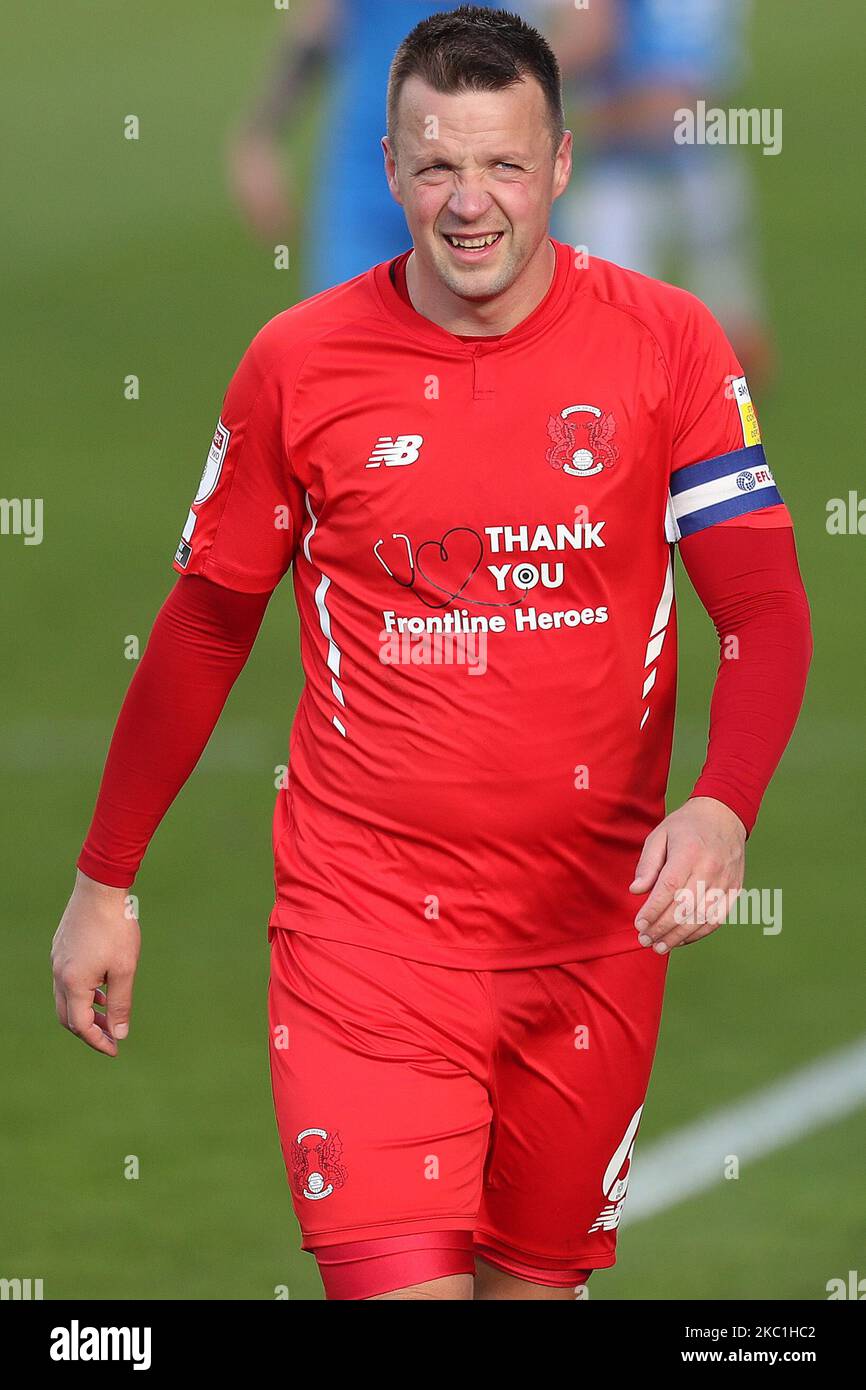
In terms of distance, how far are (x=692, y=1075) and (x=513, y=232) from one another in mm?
3282

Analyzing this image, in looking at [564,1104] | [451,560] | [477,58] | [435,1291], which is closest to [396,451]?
[451,560]

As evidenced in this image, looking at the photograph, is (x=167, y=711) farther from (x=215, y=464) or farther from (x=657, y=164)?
(x=657, y=164)

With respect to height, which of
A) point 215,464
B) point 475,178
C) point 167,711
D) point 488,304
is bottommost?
point 167,711

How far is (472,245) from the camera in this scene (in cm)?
426

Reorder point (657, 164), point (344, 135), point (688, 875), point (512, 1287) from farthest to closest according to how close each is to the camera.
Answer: point (657, 164) < point (344, 135) < point (512, 1287) < point (688, 875)

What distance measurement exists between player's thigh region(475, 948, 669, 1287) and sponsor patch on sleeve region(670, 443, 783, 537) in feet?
2.57

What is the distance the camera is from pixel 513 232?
4.26 meters

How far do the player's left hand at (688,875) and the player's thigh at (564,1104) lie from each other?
0.50m

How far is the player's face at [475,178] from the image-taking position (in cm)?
421

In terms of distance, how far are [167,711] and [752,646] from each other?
1004 millimetres

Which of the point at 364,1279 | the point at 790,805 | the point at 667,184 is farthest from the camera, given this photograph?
the point at 667,184

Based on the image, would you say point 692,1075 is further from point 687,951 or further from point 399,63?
point 399,63

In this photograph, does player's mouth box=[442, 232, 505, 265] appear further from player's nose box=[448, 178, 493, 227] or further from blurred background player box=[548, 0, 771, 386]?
blurred background player box=[548, 0, 771, 386]

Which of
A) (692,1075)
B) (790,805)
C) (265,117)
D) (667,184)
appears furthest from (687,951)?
(667,184)
